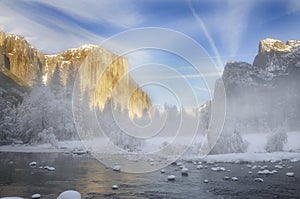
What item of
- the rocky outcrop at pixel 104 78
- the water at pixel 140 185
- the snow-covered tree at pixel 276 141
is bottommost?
the water at pixel 140 185

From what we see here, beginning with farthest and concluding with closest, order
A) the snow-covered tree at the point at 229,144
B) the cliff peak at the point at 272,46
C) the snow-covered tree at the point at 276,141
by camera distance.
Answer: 1. the cliff peak at the point at 272,46
2. the snow-covered tree at the point at 276,141
3. the snow-covered tree at the point at 229,144

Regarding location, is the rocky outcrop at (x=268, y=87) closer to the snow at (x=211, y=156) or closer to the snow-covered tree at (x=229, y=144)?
the snow at (x=211, y=156)

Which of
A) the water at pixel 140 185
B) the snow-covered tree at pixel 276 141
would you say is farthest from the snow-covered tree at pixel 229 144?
the water at pixel 140 185

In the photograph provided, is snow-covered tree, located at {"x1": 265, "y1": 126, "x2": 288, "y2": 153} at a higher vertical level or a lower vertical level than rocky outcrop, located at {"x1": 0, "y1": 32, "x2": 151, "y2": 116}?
lower

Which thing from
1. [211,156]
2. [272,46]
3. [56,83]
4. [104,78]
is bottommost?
[211,156]

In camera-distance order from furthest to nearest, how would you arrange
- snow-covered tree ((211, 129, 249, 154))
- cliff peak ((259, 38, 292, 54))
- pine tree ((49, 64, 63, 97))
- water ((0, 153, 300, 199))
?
1. cliff peak ((259, 38, 292, 54))
2. pine tree ((49, 64, 63, 97))
3. snow-covered tree ((211, 129, 249, 154))
4. water ((0, 153, 300, 199))

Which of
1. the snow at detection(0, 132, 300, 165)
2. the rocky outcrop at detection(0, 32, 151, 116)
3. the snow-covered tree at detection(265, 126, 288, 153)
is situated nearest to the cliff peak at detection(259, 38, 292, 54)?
the rocky outcrop at detection(0, 32, 151, 116)

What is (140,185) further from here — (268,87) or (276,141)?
(268,87)

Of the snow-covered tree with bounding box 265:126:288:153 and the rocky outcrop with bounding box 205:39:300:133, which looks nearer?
the snow-covered tree with bounding box 265:126:288:153

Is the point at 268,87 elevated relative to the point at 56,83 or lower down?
elevated

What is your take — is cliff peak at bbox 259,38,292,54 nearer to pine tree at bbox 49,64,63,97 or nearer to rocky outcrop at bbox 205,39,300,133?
rocky outcrop at bbox 205,39,300,133

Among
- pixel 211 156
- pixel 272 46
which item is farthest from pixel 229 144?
pixel 272 46

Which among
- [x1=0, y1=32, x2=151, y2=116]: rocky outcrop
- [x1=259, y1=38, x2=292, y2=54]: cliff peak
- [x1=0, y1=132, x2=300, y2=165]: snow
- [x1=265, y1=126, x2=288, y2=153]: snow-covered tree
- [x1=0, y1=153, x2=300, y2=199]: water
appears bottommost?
[x1=0, y1=153, x2=300, y2=199]: water

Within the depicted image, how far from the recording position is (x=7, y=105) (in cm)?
8281
